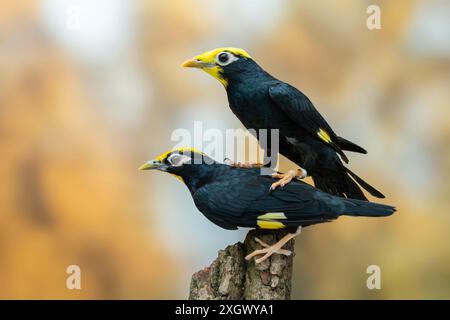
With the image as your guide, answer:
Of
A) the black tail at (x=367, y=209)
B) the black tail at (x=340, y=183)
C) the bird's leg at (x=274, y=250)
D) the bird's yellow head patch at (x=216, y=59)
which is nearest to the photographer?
the black tail at (x=367, y=209)

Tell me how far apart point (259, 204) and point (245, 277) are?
1.15ft

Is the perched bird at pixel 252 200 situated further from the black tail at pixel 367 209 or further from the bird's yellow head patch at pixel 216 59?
the bird's yellow head patch at pixel 216 59

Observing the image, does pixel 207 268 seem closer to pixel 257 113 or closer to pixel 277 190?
pixel 277 190

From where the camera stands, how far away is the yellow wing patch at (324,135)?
289cm

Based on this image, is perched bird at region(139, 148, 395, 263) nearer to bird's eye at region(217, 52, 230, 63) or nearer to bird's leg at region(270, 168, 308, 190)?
bird's leg at region(270, 168, 308, 190)

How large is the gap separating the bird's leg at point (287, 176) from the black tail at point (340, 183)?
138mm

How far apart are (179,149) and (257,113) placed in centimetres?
41

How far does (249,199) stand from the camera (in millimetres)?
2641

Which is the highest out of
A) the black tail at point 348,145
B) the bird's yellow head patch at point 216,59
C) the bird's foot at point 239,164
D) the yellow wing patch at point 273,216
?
the bird's yellow head patch at point 216,59

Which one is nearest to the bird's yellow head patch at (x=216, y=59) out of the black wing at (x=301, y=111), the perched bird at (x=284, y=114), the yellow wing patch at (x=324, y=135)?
the perched bird at (x=284, y=114)

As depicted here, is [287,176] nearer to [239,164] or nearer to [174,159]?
[239,164]

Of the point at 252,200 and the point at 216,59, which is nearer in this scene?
the point at 252,200

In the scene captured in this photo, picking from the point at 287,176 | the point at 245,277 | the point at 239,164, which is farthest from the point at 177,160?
the point at 245,277

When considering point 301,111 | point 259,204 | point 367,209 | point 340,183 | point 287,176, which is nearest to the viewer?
point 367,209
